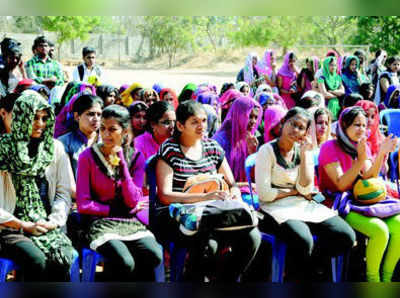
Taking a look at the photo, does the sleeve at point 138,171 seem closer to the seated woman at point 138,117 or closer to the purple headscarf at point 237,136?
the purple headscarf at point 237,136

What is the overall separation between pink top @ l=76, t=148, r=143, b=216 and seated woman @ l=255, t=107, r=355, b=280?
809mm

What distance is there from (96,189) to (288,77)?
21.0 feet

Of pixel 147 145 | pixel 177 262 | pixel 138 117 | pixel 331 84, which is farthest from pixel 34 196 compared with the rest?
pixel 331 84

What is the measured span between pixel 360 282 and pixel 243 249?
0.87 meters

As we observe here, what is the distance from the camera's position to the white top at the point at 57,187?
2889mm

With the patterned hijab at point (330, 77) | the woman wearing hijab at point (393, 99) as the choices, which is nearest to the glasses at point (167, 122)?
the woman wearing hijab at point (393, 99)

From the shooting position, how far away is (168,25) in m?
33.5

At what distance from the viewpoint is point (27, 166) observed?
2.86 m

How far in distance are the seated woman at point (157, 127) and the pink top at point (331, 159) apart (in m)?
1.14

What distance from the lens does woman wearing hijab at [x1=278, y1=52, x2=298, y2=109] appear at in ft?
28.9

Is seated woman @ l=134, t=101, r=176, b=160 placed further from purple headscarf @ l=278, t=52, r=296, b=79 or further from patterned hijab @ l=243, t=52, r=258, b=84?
purple headscarf @ l=278, t=52, r=296, b=79

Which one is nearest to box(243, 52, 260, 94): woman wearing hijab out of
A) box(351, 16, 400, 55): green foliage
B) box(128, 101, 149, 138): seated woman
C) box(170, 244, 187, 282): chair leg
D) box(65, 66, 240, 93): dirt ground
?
box(128, 101, 149, 138): seated woman
